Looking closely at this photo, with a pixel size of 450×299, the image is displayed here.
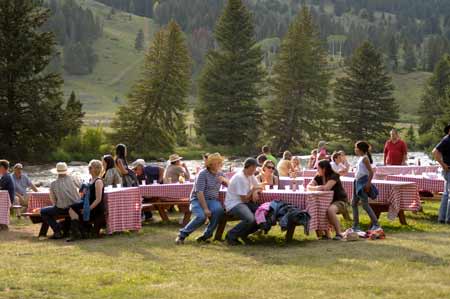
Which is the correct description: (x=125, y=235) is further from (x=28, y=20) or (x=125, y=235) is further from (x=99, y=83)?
(x=99, y=83)

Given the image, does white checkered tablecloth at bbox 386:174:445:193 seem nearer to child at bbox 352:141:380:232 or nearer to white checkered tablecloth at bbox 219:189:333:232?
child at bbox 352:141:380:232

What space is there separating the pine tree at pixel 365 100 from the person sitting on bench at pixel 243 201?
241 feet

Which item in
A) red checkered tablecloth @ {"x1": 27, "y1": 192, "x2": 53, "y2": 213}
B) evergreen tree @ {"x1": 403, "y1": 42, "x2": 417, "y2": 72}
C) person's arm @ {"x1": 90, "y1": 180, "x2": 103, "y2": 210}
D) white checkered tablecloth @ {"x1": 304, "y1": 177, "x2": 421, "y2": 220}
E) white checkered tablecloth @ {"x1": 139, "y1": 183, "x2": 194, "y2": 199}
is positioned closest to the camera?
person's arm @ {"x1": 90, "y1": 180, "x2": 103, "y2": 210}

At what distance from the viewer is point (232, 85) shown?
79.2 m

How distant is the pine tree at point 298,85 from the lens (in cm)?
8200

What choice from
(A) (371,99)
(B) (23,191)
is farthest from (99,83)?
(B) (23,191)

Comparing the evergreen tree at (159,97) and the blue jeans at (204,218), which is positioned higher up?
the evergreen tree at (159,97)

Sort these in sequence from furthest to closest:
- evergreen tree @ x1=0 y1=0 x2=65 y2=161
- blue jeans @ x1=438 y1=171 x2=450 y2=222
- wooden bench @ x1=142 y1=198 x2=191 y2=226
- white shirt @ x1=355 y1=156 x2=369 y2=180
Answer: evergreen tree @ x1=0 y1=0 x2=65 y2=161, wooden bench @ x1=142 y1=198 x2=191 y2=226, blue jeans @ x1=438 y1=171 x2=450 y2=222, white shirt @ x1=355 y1=156 x2=369 y2=180

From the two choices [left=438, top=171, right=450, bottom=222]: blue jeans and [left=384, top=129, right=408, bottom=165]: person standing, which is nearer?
[left=438, top=171, right=450, bottom=222]: blue jeans

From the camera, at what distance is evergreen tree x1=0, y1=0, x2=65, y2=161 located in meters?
56.6

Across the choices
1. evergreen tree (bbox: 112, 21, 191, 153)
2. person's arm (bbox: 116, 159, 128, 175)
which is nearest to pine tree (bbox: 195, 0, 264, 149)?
evergreen tree (bbox: 112, 21, 191, 153)

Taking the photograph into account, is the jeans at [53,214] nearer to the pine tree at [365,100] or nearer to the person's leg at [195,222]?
the person's leg at [195,222]

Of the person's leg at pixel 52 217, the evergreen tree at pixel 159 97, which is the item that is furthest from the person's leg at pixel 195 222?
the evergreen tree at pixel 159 97

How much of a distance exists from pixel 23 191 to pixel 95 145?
51.5m
